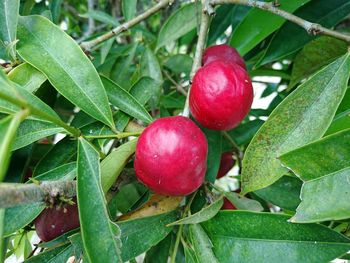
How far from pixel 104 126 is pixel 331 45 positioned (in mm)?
595

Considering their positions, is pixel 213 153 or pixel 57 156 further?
pixel 213 153

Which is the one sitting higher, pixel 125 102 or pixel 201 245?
pixel 125 102

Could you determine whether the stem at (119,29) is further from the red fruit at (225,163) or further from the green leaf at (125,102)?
the red fruit at (225,163)

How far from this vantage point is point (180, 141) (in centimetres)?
78

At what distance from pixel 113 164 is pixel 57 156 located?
0.16 meters

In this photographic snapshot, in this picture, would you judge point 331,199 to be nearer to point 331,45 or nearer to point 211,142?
point 211,142

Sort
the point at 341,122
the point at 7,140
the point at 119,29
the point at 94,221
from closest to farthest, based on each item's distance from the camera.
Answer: the point at 7,140 < the point at 94,221 < the point at 341,122 < the point at 119,29

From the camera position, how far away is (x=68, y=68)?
91 cm

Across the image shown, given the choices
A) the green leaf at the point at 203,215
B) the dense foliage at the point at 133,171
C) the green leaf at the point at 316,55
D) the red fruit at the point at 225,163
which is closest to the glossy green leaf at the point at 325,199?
the dense foliage at the point at 133,171

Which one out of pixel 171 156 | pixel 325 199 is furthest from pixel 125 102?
pixel 325 199

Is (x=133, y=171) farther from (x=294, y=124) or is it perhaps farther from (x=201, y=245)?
(x=294, y=124)

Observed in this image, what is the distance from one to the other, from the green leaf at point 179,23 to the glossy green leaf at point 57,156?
533 millimetres

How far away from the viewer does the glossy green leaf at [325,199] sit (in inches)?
27.2

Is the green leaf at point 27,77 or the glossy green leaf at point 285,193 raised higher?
the green leaf at point 27,77
